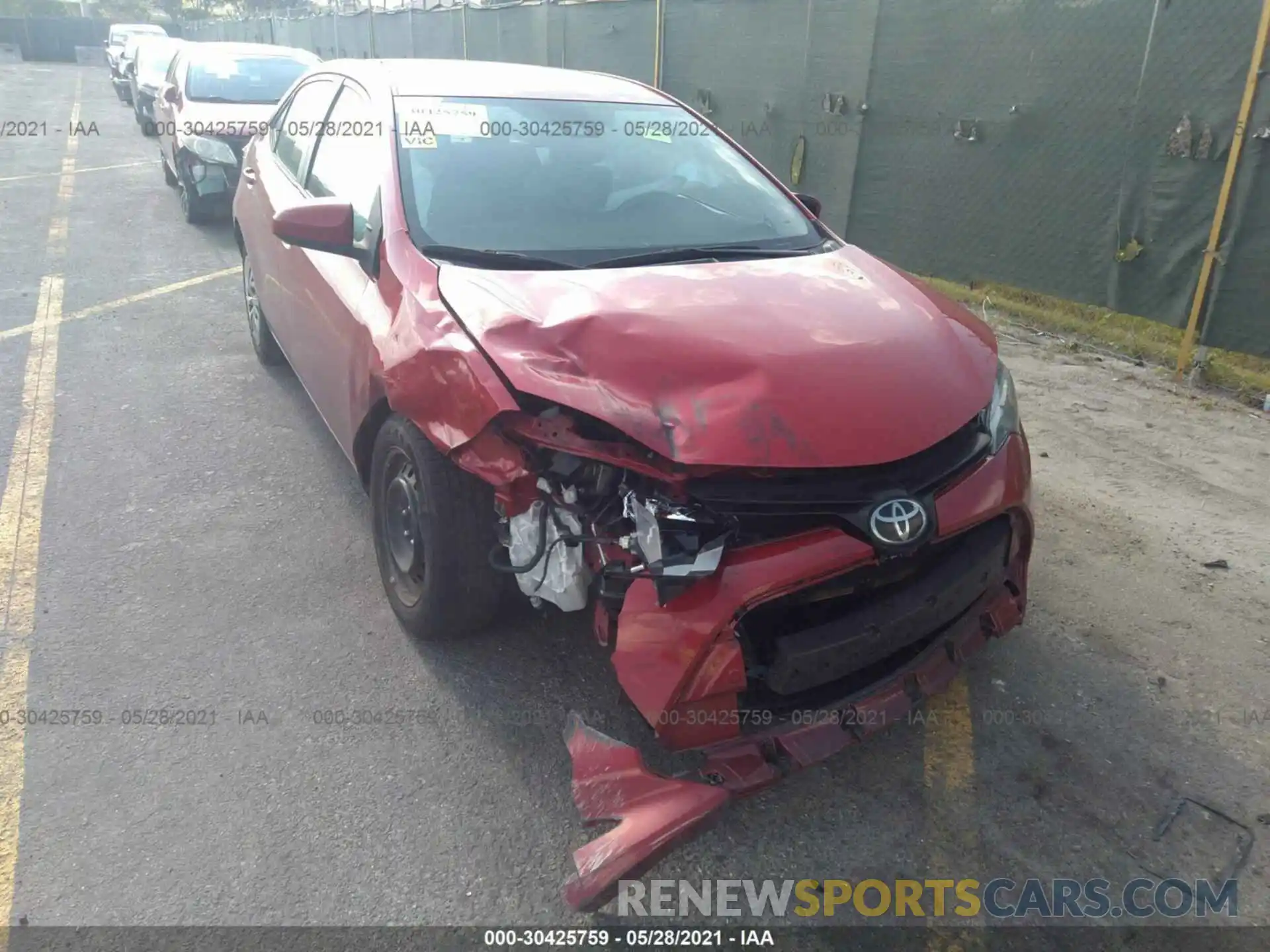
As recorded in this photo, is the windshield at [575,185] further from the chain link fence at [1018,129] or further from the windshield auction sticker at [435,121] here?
the chain link fence at [1018,129]

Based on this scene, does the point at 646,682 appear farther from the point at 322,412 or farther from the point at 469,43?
the point at 469,43

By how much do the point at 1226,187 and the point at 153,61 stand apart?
54.4 ft

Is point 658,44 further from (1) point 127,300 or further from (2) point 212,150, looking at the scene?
(1) point 127,300

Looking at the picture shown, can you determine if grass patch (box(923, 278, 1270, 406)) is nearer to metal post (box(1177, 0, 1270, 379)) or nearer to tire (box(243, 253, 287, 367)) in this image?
metal post (box(1177, 0, 1270, 379))

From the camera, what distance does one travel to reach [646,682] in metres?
2.21

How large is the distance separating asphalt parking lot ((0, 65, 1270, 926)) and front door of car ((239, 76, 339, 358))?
2.22ft

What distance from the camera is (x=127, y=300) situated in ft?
22.5

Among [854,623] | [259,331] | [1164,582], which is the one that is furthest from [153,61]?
[854,623]

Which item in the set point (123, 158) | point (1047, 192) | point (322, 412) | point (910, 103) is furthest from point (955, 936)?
point (123, 158)

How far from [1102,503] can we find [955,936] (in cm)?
264

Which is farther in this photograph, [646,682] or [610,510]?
[610,510]

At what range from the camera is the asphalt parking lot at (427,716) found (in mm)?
2328

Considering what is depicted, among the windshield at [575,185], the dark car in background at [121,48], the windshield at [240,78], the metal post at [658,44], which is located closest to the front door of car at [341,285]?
the windshield at [575,185]

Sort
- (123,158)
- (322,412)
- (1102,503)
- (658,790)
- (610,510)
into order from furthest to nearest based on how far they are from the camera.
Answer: (123,158), (1102,503), (322,412), (610,510), (658,790)
